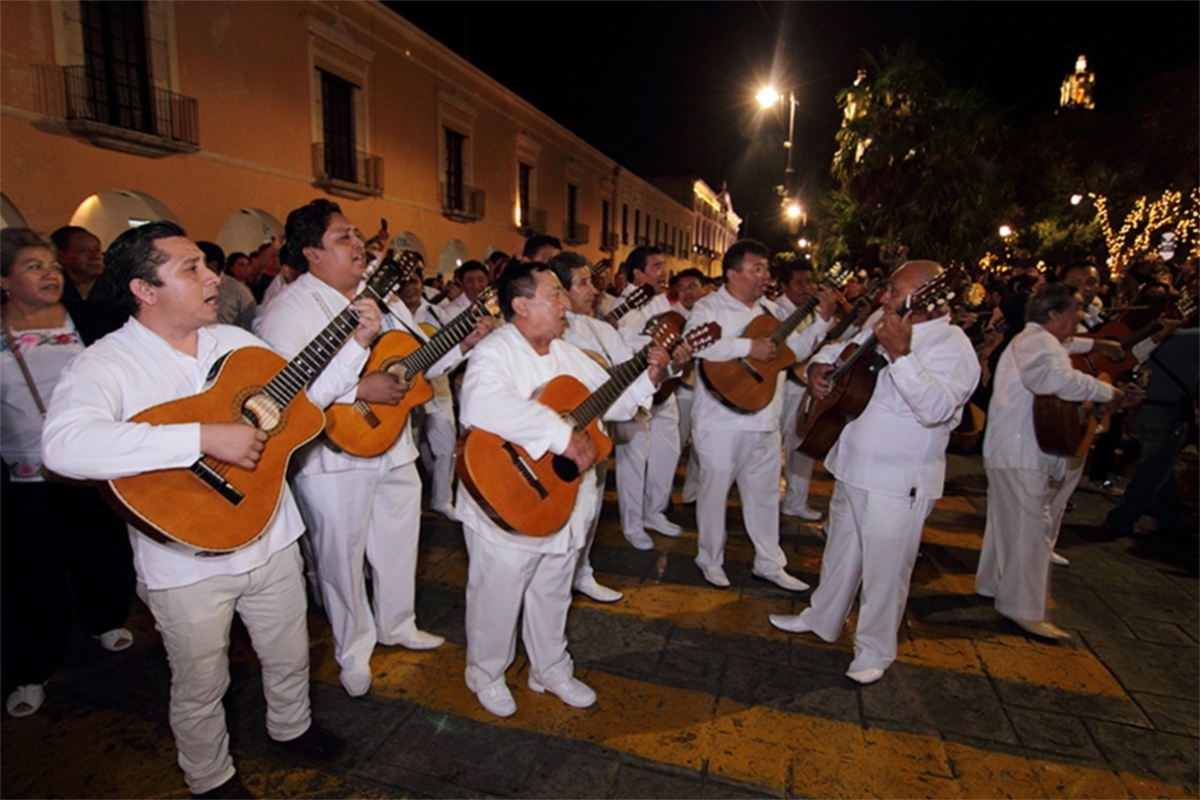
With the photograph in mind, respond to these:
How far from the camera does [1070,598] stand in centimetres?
460

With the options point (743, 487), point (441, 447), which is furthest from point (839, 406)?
point (441, 447)

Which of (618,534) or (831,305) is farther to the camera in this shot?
(618,534)

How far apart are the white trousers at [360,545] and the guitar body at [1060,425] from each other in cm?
399

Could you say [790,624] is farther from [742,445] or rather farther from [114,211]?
[114,211]

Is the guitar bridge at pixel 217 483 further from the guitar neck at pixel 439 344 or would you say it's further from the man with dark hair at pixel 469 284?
the man with dark hair at pixel 469 284

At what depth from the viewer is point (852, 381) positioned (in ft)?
11.3

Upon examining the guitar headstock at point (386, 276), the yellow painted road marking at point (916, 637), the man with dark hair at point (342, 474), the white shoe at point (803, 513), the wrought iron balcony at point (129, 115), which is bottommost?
the yellow painted road marking at point (916, 637)

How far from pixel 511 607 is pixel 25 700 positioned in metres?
2.53

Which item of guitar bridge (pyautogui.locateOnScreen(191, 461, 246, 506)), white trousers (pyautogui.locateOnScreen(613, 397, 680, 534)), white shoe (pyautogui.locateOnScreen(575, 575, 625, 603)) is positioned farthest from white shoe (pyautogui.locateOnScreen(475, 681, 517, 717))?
white trousers (pyautogui.locateOnScreen(613, 397, 680, 534))

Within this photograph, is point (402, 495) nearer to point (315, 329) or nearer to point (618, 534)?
point (315, 329)

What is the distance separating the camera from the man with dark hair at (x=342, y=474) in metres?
3.04

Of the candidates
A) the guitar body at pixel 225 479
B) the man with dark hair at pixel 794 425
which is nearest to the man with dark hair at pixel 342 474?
the guitar body at pixel 225 479

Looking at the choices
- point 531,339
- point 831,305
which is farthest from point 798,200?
point 531,339

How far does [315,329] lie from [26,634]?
2.18m
